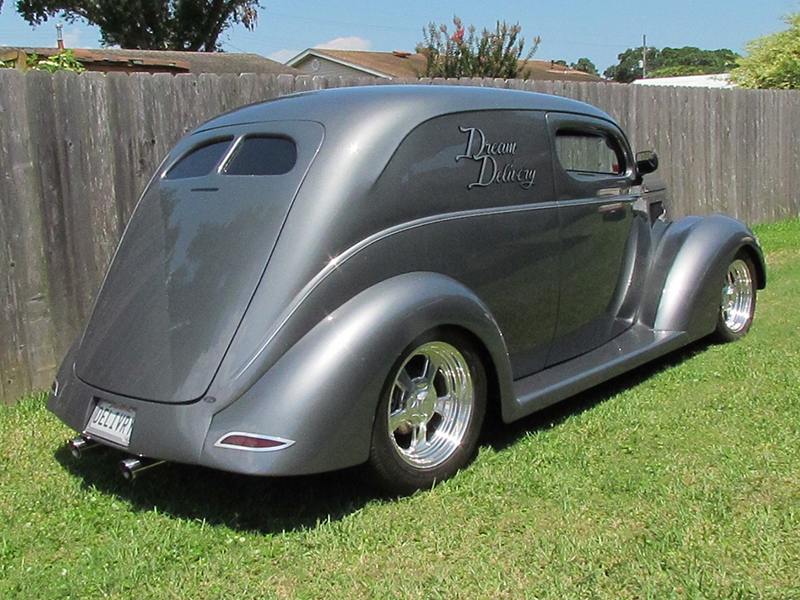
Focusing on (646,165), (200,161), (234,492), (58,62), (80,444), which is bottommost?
(234,492)

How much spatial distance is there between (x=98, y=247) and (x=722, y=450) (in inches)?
153

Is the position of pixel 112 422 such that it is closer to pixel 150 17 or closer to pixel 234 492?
pixel 234 492

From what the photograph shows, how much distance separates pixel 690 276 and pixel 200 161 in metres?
3.09

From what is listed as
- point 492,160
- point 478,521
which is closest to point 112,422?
point 478,521

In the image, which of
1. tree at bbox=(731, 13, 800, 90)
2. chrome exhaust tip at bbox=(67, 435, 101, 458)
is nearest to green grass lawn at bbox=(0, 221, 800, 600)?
chrome exhaust tip at bbox=(67, 435, 101, 458)

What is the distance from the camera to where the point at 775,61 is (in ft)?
60.2

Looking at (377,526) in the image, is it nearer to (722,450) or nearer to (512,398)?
(512,398)

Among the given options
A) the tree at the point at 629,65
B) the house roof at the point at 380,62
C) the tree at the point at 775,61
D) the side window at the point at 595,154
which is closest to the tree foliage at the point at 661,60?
the tree at the point at 629,65

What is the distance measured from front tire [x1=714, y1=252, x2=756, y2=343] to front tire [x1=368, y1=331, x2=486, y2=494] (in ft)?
8.75

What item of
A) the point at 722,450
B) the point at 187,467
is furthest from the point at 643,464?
the point at 187,467

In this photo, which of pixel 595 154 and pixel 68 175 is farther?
pixel 595 154

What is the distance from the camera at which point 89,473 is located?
411cm

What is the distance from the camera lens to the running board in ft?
13.9

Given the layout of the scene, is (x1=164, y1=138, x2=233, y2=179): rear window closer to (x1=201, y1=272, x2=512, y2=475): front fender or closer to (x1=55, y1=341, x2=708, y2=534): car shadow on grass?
(x1=201, y1=272, x2=512, y2=475): front fender
